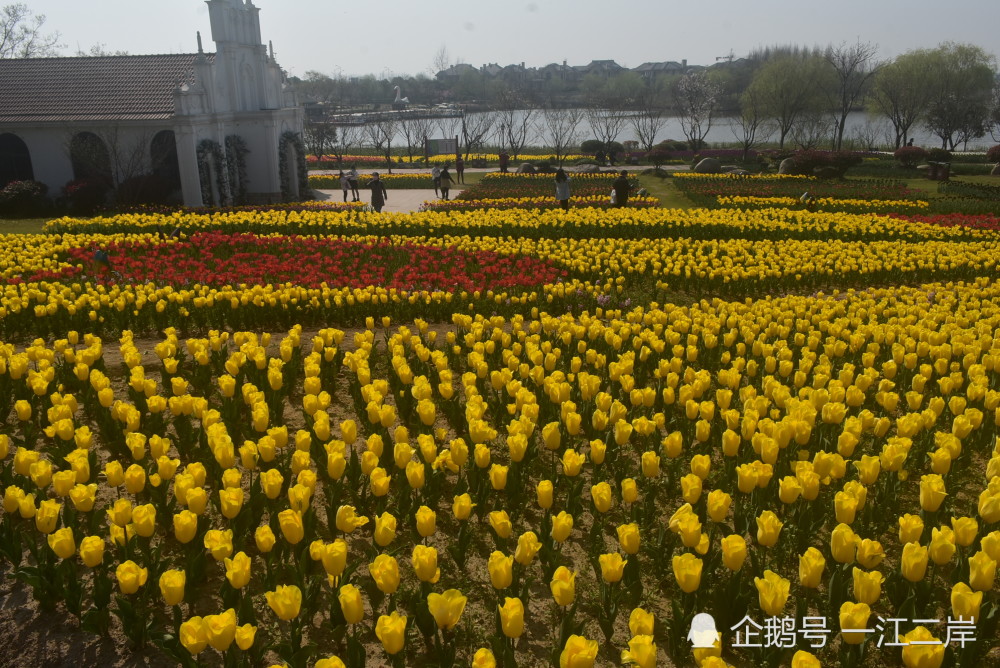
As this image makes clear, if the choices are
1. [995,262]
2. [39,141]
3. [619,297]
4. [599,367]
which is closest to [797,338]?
[599,367]

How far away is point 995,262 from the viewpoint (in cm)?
1348

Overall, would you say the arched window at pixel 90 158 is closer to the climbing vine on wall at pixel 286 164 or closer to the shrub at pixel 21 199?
the shrub at pixel 21 199

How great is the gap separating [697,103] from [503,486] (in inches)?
3163

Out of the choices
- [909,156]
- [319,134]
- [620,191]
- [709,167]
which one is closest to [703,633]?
[620,191]

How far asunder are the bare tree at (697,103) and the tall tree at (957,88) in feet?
60.0

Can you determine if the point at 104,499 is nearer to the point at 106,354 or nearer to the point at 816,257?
the point at 106,354

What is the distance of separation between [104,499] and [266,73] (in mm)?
32268

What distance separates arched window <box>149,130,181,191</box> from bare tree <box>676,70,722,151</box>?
42.5 m

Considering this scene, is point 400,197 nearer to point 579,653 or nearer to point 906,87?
point 579,653

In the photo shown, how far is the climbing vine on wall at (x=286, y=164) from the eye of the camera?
33.7 metres

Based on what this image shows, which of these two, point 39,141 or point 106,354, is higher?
point 39,141

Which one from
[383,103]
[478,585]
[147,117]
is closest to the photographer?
[478,585]

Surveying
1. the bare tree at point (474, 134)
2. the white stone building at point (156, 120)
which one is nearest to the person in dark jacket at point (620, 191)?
the white stone building at point (156, 120)

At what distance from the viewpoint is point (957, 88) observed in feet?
193
